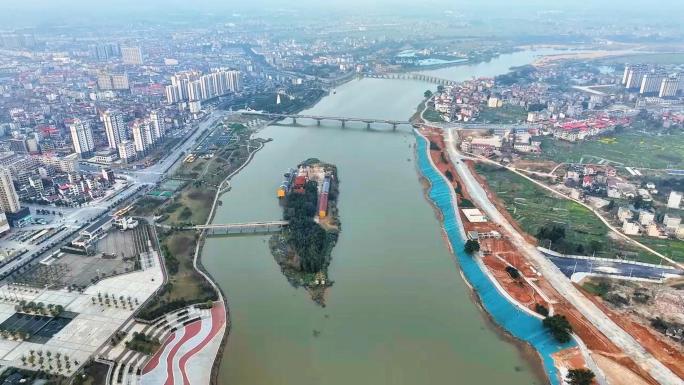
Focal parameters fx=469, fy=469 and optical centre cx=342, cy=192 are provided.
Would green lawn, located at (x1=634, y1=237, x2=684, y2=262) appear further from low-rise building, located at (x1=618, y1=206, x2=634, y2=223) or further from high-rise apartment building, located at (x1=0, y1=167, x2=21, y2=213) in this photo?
high-rise apartment building, located at (x1=0, y1=167, x2=21, y2=213)

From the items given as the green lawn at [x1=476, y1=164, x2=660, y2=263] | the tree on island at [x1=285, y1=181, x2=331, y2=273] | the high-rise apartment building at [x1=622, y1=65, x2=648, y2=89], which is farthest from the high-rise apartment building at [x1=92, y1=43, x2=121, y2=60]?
the high-rise apartment building at [x1=622, y1=65, x2=648, y2=89]

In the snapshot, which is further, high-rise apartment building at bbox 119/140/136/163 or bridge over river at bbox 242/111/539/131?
bridge over river at bbox 242/111/539/131

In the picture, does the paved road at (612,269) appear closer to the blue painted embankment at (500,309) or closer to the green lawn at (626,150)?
the blue painted embankment at (500,309)

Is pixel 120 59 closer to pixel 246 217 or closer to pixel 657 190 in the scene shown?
pixel 246 217

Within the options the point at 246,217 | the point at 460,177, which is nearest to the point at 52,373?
the point at 246,217

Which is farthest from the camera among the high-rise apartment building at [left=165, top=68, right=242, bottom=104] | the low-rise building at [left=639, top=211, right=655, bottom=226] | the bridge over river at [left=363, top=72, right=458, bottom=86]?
the bridge over river at [left=363, top=72, right=458, bottom=86]

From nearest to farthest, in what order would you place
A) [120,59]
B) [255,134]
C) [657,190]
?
[657,190] → [255,134] → [120,59]
